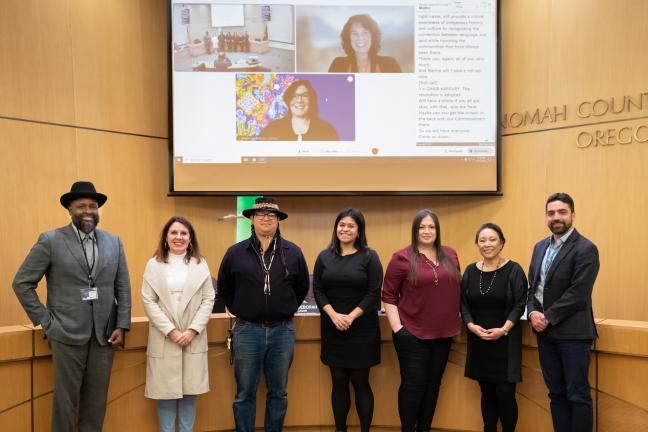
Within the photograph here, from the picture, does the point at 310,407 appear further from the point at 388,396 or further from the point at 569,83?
the point at 569,83

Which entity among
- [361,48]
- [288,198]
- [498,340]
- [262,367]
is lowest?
[262,367]

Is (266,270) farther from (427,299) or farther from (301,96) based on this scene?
(301,96)

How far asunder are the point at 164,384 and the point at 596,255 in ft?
8.06

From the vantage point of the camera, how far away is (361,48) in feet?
16.1

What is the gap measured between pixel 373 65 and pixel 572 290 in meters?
2.72

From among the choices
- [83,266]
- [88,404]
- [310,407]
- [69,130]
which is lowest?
[310,407]

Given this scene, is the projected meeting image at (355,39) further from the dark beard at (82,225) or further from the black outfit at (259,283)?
the dark beard at (82,225)

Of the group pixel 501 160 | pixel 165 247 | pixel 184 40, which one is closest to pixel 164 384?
pixel 165 247

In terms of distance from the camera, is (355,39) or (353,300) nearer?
(353,300)

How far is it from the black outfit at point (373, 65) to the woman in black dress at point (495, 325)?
2.15 m

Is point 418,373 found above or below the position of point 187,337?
below

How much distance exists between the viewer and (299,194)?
491 centimetres

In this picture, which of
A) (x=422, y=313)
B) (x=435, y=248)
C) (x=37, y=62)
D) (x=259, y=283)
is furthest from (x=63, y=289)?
(x=37, y=62)

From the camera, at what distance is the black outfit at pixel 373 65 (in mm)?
4887
